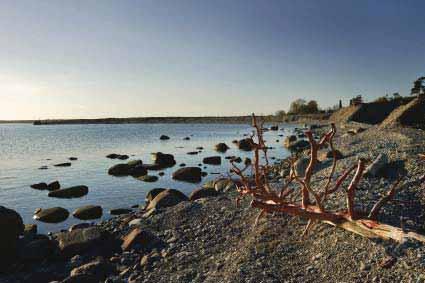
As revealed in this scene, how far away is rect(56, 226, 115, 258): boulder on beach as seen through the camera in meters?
11.4

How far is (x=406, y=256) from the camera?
21.9ft

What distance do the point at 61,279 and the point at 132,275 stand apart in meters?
2.11

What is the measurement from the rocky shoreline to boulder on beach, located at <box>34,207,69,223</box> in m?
1.86

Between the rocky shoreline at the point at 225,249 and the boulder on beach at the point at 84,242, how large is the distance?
1.2 inches

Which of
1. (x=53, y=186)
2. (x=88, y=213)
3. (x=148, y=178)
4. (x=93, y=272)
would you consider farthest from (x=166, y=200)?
(x=53, y=186)

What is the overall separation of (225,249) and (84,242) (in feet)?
15.5

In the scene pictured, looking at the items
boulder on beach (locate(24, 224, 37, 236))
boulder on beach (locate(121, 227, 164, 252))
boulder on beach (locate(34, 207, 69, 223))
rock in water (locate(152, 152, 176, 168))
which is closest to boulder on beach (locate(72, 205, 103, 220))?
boulder on beach (locate(34, 207, 69, 223))

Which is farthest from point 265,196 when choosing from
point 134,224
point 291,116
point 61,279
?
point 291,116

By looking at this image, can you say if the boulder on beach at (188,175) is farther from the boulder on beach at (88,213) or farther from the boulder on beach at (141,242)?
the boulder on beach at (141,242)

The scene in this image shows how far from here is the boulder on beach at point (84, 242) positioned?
11359 millimetres

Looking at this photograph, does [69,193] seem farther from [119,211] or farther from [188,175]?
[188,175]

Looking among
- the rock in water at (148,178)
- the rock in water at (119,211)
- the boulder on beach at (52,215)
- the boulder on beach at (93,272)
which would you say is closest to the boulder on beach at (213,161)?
the rock in water at (148,178)

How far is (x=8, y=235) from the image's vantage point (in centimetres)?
1185

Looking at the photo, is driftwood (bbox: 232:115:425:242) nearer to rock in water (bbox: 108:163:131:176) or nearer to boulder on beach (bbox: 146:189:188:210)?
boulder on beach (bbox: 146:189:188:210)
